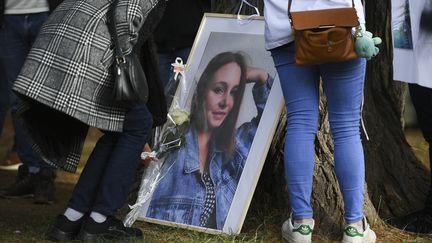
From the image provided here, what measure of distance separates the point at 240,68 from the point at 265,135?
0.48 meters

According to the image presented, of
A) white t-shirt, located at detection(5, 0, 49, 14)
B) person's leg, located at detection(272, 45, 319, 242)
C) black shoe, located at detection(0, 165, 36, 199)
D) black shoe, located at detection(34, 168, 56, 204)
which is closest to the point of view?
person's leg, located at detection(272, 45, 319, 242)

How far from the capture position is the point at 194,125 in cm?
509

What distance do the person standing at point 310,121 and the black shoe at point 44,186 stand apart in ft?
7.86

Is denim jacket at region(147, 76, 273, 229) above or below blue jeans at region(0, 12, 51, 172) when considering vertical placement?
below

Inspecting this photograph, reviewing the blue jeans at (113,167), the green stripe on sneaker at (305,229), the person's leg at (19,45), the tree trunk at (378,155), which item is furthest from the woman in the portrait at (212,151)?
the person's leg at (19,45)

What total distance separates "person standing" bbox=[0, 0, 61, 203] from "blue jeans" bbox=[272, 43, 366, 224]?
2187 millimetres

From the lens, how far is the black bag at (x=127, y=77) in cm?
426

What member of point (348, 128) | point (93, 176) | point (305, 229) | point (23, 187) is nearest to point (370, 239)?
point (305, 229)

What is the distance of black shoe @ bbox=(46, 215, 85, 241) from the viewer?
4652 millimetres

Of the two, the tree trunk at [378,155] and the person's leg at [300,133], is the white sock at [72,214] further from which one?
the person's leg at [300,133]

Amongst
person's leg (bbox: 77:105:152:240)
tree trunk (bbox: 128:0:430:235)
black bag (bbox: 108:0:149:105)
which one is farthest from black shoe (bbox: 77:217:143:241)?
tree trunk (bbox: 128:0:430:235)

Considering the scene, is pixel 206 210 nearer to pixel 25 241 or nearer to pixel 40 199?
pixel 25 241

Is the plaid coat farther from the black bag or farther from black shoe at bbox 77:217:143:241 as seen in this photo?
black shoe at bbox 77:217:143:241

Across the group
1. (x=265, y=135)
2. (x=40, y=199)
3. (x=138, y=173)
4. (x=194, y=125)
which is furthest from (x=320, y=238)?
(x=40, y=199)
